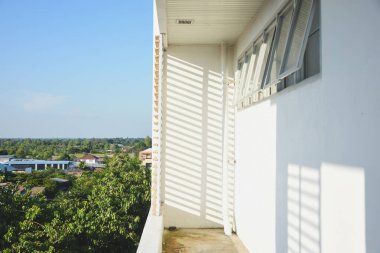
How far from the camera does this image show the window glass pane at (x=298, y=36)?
2791mm

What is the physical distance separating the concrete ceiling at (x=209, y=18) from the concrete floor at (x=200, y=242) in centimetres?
333

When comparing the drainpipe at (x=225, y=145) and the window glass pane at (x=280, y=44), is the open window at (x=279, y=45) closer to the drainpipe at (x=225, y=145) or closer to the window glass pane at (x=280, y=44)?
the window glass pane at (x=280, y=44)

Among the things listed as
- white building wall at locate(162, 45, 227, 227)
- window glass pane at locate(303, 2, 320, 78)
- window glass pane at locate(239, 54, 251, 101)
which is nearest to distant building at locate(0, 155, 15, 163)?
white building wall at locate(162, 45, 227, 227)

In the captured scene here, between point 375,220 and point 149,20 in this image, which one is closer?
point 375,220

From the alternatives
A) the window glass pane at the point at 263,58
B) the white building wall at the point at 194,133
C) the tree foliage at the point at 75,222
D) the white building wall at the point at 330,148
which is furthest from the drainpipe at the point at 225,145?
the tree foliage at the point at 75,222

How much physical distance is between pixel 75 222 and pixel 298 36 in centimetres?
1500

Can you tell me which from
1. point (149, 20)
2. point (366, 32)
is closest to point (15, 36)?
point (149, 20)

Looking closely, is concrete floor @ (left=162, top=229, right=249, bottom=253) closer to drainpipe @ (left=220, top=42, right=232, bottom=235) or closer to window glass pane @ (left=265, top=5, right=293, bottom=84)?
drainpipe @ (left=220, top=42, right=232, bottom=235)

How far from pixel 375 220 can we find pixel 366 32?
0.95 m

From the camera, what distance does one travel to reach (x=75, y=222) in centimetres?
1568

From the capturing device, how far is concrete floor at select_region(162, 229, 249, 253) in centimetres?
511

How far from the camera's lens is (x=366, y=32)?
178 centimetres

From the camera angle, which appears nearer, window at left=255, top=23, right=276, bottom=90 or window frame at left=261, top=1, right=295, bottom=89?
window frame at left=261, top=1, right=295, bottom=89

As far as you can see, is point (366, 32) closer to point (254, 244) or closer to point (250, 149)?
point (250, 149)
